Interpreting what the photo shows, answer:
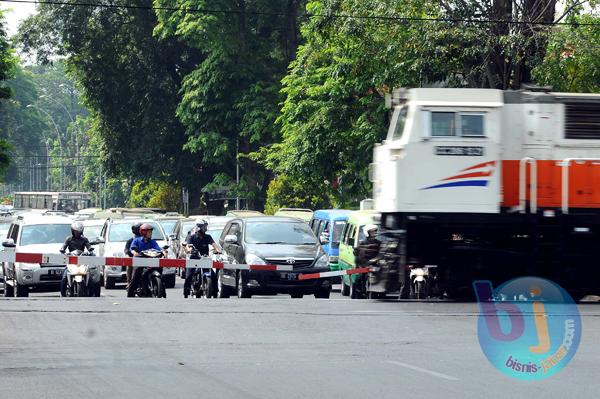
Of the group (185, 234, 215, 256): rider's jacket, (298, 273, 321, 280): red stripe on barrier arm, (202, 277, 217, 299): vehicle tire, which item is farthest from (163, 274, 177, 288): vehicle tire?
(298, 273, 321, 280): red stripe on barrier arm

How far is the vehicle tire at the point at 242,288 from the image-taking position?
24625 mm

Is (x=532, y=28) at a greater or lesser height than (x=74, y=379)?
greater

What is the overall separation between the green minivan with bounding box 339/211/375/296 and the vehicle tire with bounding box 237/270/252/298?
3146 millimetres

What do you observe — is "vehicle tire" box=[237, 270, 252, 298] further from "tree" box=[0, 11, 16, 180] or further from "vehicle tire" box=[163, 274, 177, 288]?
"tree" box=[0, 11, 16, 180]

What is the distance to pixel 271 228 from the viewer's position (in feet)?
86.1

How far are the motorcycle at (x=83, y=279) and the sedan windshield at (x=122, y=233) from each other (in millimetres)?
8536

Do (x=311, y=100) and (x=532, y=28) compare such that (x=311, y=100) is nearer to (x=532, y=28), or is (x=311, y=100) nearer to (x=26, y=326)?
(x=532, y=28)

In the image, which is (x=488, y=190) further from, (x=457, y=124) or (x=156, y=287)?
(x=156, y=287)

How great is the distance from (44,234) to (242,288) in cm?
681

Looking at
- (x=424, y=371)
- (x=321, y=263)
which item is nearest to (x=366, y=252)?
(x=321, y=263)

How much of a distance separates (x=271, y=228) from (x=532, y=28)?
1087 centimetres

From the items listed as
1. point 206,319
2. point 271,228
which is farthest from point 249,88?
point 206,319

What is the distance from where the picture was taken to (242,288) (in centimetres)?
2470

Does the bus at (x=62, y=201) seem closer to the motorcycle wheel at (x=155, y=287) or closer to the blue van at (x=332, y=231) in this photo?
the blue van at (x=332, y=231)
